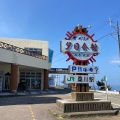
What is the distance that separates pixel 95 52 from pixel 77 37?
146 centimetres

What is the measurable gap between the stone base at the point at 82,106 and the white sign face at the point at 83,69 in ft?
6.32

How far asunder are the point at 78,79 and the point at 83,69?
69 centimetres

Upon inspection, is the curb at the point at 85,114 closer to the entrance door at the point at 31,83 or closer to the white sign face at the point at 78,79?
the white sign face at the point at 78,79

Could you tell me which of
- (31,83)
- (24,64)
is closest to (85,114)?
(24,64)

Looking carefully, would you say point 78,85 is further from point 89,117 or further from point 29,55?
point 29,55

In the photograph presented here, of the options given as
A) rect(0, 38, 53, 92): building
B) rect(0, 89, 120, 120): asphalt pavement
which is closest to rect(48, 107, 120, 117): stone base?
rect(0, 89, 120, 120): asphalt pavement

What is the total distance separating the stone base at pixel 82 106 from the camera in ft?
42.8

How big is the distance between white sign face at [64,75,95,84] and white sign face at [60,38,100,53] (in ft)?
5.14

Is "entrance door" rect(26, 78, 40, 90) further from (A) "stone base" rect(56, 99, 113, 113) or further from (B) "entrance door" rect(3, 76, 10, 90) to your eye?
(A) "stone base" rect(56, 99, 113, 113)

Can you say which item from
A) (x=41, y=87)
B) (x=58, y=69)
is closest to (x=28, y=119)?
(x=41, y=87)

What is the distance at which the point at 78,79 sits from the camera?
1433 cm

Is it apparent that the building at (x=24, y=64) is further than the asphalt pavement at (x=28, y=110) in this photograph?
Yes

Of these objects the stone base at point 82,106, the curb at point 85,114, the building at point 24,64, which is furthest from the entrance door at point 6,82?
the curb at point 85,114

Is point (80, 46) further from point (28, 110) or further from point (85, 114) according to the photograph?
point (28, 110)
